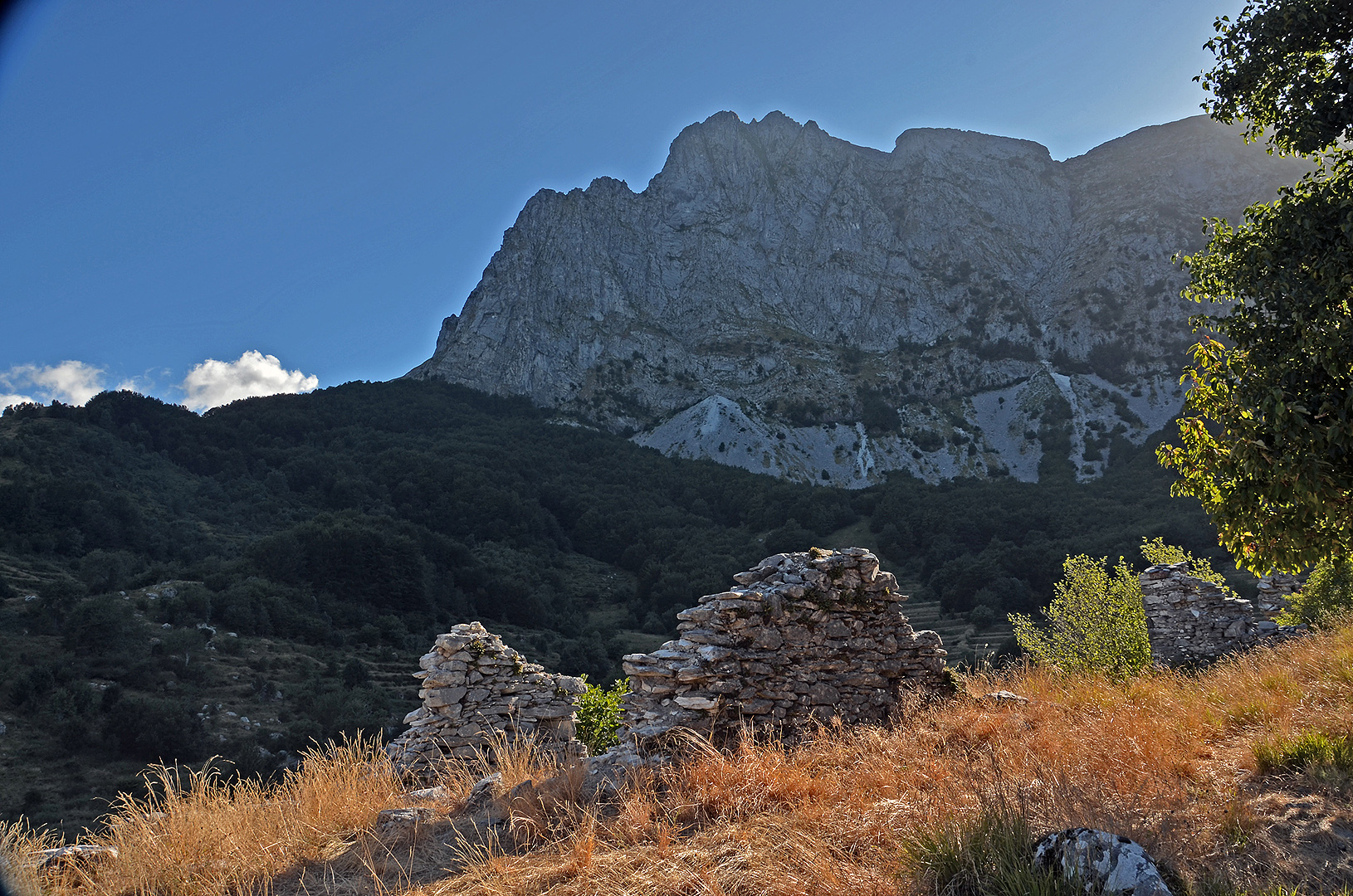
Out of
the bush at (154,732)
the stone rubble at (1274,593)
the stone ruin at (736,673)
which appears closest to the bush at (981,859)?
the stone ruin at (736,673)

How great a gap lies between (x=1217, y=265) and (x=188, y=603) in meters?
40.7

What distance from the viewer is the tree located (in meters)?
5.26

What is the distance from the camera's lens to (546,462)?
79.2 metres

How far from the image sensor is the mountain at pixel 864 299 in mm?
96312

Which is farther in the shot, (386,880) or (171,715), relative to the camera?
(171,715)

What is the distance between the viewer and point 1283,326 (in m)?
6.11

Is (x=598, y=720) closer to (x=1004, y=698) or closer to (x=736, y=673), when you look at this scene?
(x=736, y=673)

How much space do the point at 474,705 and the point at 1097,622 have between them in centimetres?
1365

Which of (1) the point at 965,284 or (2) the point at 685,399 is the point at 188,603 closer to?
(2) the point at 685,399

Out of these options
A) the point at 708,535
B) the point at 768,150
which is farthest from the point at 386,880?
the point at 768,150

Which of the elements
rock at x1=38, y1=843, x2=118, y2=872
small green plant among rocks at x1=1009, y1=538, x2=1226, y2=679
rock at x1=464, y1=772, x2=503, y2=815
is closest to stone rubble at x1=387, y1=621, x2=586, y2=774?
rock at x1=464, y1=772, x2=503, y2=815

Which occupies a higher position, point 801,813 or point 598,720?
point 801,813

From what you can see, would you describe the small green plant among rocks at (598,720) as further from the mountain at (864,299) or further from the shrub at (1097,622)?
the mountain at (864,299)

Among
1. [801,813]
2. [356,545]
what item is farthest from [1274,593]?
[356,545]
